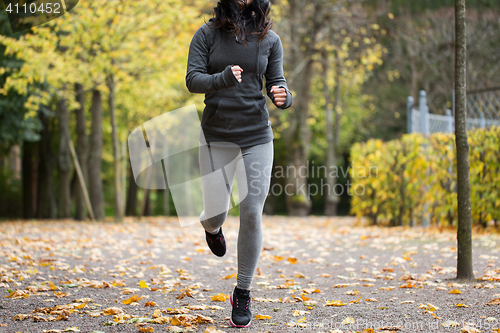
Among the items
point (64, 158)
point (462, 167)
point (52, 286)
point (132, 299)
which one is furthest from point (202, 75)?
point (64, 158)

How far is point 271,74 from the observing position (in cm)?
305

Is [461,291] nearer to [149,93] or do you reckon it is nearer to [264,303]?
[264,303]

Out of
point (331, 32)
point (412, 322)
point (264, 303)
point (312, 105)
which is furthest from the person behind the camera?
point (312, 105)

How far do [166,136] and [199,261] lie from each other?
660 inches

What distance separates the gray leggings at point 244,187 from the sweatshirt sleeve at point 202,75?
1.30ft

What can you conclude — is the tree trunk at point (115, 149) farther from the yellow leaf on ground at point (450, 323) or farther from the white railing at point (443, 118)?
the yellow leaf on ground at point (450, 323)

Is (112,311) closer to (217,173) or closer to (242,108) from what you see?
(217,173)

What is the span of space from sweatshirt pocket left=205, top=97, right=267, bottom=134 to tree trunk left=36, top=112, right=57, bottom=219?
1538 centimetres

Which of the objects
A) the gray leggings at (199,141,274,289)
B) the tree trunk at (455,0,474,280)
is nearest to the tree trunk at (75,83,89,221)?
the tree trunk at (455,0,474,280)

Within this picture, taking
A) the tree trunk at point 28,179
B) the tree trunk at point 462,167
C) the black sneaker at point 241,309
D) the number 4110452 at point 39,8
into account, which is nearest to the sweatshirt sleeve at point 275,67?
the black sneaker at point 241,309

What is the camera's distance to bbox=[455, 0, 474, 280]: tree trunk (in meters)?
4.08

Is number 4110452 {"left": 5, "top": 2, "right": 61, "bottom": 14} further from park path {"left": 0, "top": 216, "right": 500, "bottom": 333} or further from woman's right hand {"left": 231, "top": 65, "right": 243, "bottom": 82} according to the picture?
woman's right hand {"left": 231, "top": 65, "right": 243, "bottom": 82}

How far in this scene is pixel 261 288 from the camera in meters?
4.09

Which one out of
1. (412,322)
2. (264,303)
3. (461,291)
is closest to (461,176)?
(461,291)
